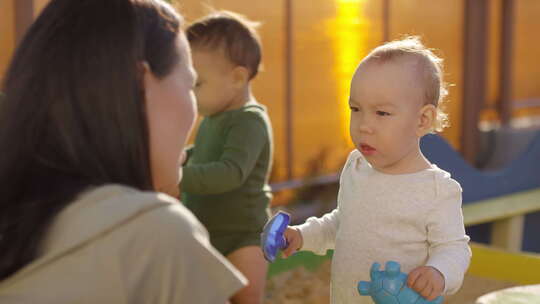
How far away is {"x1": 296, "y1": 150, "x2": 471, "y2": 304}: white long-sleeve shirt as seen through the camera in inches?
83.4

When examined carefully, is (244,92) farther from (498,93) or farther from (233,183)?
(498,93)

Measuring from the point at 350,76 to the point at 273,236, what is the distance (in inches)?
157

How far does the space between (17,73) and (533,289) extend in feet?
5.28

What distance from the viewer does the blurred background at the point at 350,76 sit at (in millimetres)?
4465

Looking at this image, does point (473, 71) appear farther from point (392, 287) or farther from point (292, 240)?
point (392, 287)

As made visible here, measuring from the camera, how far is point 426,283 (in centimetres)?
200

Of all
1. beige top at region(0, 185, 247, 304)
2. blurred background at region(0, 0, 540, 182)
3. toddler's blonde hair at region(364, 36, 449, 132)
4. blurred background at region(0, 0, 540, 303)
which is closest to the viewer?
beige top at region(0, 185, 247, 304)

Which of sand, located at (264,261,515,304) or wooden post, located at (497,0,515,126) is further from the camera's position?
wooden post, located at (497,0,515,126)

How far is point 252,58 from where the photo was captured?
3168 millimetres

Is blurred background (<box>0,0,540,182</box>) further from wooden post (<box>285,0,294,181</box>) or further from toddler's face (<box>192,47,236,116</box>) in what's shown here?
toddler's face (<box>192,47,236,116</box>)

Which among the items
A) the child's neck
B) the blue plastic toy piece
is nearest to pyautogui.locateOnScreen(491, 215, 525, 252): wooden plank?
the child's neck

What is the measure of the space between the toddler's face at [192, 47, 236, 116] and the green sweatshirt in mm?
56

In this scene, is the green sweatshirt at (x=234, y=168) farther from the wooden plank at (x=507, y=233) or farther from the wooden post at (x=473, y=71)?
the wooden post at (x=473, y=71)

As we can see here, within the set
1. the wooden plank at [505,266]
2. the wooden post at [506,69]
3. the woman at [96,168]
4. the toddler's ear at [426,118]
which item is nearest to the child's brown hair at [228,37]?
the toddler's ear at [426,118]
